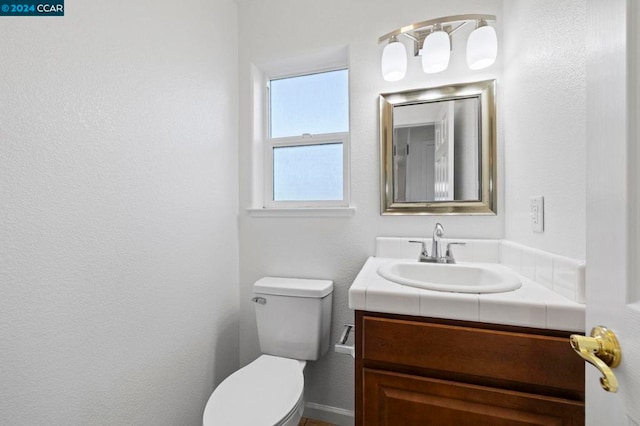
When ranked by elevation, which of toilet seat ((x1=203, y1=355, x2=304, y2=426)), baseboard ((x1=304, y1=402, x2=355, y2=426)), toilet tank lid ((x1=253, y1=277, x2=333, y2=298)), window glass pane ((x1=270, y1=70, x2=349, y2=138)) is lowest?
baseboard ((x1=304, y1=402, x2=355, y2=426))

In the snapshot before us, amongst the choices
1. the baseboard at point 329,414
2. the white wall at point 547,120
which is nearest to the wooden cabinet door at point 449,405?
the white wall at point 547,120

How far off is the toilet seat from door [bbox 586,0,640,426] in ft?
2.83

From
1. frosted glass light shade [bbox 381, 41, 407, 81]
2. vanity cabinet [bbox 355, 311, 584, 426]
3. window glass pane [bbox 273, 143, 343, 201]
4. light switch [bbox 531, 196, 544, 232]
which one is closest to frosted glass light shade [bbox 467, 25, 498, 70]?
frosted glass light shade [bbox 381, 41, 407, 81]

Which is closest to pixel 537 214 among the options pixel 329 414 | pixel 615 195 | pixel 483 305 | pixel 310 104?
pixel 483 305

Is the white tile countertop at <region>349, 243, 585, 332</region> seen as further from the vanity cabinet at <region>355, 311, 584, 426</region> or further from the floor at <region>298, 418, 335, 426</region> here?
the floor at <region>298, 418, 335, 426</region>

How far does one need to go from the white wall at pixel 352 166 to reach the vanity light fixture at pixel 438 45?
121mm

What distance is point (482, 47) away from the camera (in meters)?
1.18

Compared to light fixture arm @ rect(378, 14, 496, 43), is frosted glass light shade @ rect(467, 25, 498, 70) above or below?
below

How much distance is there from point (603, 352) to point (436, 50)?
1.23 m

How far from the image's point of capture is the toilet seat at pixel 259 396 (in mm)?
938

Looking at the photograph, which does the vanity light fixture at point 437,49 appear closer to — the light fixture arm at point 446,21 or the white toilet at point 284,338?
the light fixture arm at point 446,21

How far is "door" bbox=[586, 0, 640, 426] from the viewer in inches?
14.4

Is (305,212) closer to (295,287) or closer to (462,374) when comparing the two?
(295,287)

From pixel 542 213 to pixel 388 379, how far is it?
0.76 meters
